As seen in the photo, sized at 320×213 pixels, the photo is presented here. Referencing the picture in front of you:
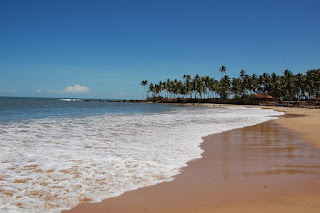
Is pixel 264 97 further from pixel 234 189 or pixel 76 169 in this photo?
pixel 76 169

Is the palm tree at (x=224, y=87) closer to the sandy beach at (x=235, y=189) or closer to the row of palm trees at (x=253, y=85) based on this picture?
the row of palm trees at (x=253, y=85)

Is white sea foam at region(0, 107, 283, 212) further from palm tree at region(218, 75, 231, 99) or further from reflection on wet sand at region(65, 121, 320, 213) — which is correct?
palm tree at region(218, 75, 231, 99)

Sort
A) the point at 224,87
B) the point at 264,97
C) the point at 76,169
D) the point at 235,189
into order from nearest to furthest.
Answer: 1. the point at 235,189
2. the point at 76,169
3. the point at 264,97
4. the point at 224,87

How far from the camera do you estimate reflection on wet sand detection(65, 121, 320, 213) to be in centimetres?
387

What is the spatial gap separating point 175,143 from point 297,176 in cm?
506

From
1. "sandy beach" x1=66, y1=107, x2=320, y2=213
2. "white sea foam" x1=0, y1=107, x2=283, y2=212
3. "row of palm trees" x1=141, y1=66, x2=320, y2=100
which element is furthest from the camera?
"row of palm trees" x1=141, y1=66, x2=320, y2=100

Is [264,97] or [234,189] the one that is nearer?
[234,189]

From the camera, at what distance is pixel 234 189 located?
4.62 meters

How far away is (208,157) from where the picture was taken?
296 inches

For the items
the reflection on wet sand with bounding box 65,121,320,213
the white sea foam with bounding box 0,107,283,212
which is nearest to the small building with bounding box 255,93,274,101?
the white sea foam with bounding box 0,107,283,212

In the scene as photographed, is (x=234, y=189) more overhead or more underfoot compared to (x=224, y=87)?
more underfoot

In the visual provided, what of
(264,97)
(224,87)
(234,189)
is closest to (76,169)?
(234,189)

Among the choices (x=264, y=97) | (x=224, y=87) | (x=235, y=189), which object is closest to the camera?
(x=235, y=189)

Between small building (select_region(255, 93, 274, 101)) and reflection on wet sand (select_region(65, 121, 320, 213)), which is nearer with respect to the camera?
reflection on wet sand (select_region(65, 121, 320, 213))
